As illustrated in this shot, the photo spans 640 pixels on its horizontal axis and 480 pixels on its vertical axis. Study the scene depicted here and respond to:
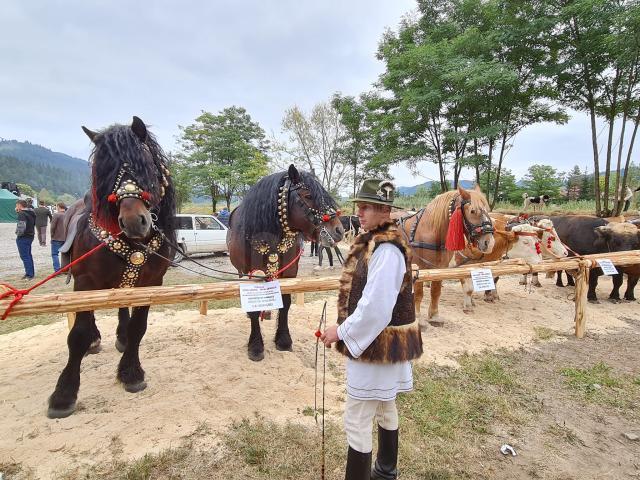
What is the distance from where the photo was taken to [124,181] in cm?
221

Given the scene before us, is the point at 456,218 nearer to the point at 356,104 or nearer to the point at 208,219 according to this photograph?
the point at 208,219

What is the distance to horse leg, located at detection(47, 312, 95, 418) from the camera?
97.0 inches

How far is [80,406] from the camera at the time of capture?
270cm

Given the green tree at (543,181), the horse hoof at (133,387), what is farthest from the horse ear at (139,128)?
the green tree at (543,181)

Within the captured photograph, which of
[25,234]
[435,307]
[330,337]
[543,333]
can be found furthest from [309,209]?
[25,234]

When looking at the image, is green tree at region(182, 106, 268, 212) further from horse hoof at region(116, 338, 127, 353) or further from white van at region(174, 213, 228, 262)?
horse hoof at region(116, 338, 127, 353)

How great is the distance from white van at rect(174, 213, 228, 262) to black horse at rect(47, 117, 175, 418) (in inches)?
375

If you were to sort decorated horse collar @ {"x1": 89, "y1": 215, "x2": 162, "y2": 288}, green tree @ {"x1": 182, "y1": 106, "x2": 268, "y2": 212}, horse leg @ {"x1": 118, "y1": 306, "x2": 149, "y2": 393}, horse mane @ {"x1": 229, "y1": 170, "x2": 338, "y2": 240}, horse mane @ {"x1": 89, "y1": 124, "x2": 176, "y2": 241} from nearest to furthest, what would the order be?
horse mane @ {"x1": 89, "y1": 124, "x2": 176, "y2": 241}
decorated horse collar @ {"x1": 89, "y1": 215, "x2": 162, "y2": 288}
horse leg @ {"x1": 118, "y1": 306, "x2": 149, "y2": 393}
horse mane @ {"x1": 229, "y1": 170, "x2": 338, "y2": 240}
green tree @ {"x1": 182, "y1": 106, "x2": 268, "y2": 212}

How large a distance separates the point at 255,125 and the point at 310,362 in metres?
24.9

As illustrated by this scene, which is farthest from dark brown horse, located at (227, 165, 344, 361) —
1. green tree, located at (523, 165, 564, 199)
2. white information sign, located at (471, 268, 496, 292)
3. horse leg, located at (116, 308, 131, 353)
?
green tree, located at (523, 165, 564, 199)

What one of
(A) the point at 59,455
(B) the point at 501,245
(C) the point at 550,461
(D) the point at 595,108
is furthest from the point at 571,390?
(D) the point at 595,108

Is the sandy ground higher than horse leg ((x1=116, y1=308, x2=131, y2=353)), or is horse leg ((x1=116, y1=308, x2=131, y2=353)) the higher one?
horse leg ((x1=116, y1=308, x2=131, y2=353))

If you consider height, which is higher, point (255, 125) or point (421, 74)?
point (255, 125)

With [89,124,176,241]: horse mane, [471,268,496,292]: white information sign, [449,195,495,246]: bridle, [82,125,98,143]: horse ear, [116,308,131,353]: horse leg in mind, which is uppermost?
[82,125,98,143]: horse ear
